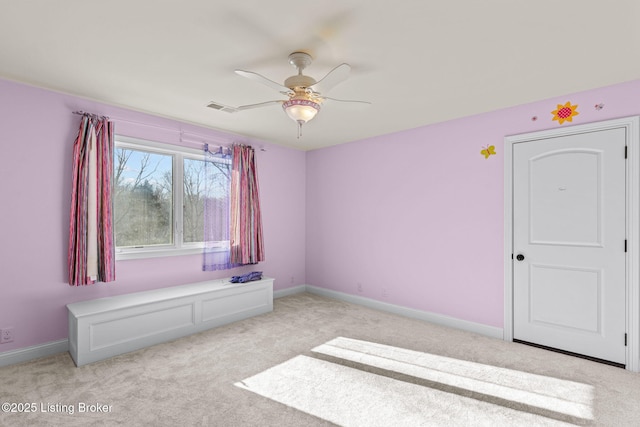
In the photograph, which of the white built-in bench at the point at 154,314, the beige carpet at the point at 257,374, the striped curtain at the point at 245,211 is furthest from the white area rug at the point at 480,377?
the striped curtain at the point at 245,211

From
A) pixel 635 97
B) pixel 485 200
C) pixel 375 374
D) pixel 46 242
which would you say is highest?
pixel 635 97

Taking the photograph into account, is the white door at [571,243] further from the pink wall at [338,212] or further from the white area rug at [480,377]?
the white area rug at [480,377]

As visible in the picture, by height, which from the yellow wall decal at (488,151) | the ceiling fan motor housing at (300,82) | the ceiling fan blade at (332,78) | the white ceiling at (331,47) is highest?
the white ceiling at (331,47)

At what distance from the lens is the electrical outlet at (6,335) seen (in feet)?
8.80

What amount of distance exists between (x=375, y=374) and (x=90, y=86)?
359 centimetres

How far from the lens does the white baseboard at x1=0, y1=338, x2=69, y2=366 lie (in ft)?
8.84

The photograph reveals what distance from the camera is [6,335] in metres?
2.70

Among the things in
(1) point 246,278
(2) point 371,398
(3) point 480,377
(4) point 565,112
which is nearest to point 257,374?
(2) point 371,398

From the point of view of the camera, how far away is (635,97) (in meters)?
2.67

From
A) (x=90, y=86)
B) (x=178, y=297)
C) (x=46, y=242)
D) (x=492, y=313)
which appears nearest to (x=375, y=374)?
(x=492, y=313)

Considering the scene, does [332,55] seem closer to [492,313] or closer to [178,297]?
[178,297]

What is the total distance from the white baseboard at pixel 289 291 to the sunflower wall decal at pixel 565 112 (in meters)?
4.16

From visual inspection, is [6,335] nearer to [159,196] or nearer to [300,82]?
[159,196]

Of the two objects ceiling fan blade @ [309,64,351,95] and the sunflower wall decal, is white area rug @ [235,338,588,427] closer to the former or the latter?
ceiling fan blade @ [309,64,351,95]
